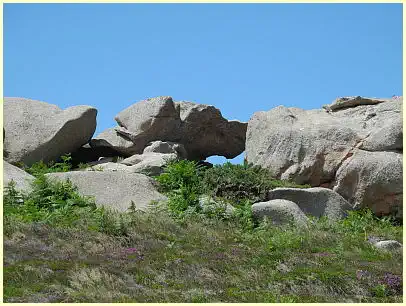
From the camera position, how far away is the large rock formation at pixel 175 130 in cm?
3117

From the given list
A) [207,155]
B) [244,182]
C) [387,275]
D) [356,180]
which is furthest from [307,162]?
[387,275]

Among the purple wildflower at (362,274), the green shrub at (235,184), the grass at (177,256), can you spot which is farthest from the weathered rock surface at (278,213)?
the purple wildflower at (362,274)

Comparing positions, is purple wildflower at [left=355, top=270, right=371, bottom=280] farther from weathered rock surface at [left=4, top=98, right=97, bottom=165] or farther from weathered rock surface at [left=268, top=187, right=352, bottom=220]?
weathered rock surface at [left=4, top=98, right=97, bottom=165]

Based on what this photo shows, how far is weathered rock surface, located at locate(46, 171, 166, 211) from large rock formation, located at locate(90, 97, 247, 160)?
7.96 meters

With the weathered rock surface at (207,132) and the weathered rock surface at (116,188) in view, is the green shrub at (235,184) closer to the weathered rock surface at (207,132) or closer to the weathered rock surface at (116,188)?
the weathered rock surface at (116,188)

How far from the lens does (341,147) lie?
86.0 feet

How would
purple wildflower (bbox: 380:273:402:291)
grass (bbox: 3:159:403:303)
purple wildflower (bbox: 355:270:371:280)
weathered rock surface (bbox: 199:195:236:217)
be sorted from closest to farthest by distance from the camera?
grass (bbox: 3:159:403:303), purple wildflower (bbox: 380:273:402:291), purple wildflower (bbox: 355:270:371:280), weathered rock surface (bbox: 199:195:236:217)

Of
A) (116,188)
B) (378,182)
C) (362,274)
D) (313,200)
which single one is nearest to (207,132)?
(378,182)

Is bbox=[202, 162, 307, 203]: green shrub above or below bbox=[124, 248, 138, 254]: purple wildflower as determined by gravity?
above

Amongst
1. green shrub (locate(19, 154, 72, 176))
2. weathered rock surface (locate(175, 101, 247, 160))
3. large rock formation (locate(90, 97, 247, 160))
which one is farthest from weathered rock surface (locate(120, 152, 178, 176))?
weathered rock surface (locate(175, 101, 247, 160))

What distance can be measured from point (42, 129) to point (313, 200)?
37.8ft

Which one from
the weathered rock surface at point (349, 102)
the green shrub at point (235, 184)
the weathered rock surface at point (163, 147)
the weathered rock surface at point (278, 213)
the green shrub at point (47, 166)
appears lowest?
the weathered rock surface at point (278, 213)

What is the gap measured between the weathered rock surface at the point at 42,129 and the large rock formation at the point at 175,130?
2.04 metres

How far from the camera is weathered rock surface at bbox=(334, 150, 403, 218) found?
24594 mm
